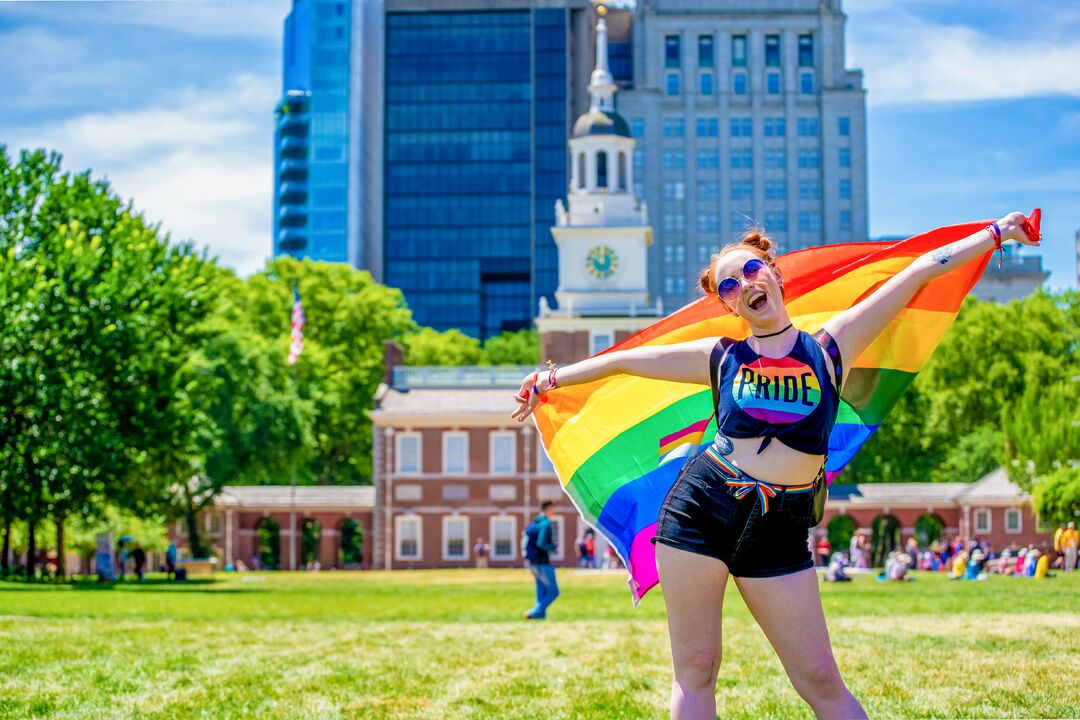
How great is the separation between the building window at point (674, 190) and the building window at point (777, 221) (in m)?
8.04

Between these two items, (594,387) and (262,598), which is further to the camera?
(262,598)

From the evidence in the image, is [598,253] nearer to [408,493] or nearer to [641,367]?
[408,493]

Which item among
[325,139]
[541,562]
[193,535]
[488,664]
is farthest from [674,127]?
[488,664]

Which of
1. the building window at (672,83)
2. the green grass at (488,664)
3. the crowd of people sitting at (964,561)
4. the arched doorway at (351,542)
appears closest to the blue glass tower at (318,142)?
the building window at (672,83)

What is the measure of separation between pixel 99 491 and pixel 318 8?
116m

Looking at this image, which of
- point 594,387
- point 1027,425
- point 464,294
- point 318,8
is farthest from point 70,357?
point 318,8

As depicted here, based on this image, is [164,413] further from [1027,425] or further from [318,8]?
[318,8]

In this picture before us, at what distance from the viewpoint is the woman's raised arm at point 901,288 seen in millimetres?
6207

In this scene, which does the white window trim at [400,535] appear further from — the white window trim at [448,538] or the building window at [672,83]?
the building window at [672,83]

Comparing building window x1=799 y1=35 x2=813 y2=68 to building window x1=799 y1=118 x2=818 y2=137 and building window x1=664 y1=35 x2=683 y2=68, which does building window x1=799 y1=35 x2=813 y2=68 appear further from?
building window x1=664 y1=35 x2=683 y2=68

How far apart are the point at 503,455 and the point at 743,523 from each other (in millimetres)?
58246

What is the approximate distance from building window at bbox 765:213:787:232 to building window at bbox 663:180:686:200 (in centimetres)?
804

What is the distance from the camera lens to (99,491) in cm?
3581

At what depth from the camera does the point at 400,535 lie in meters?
64.3
